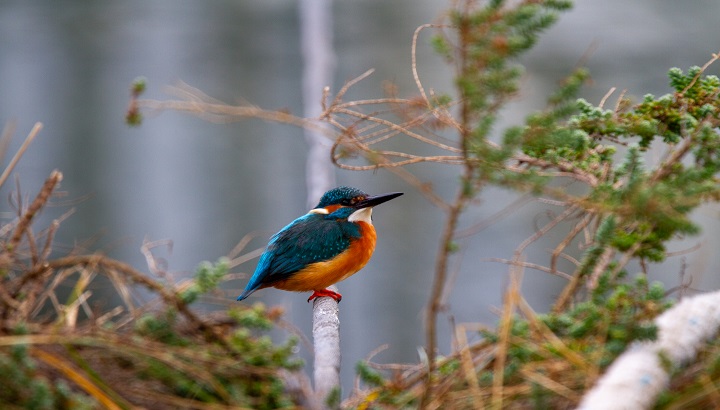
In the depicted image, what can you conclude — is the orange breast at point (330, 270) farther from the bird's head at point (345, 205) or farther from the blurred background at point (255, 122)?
the blurred background at point (255, 122)

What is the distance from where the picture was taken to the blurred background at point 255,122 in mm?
9398

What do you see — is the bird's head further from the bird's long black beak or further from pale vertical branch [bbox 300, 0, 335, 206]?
pale vertical branch [bbox 300, 0, 335, 206]

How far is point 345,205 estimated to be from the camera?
8.84ft

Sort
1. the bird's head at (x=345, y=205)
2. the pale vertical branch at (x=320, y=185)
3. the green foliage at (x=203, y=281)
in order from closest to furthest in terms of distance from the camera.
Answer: the green foliage at (x=203, y=281), the pale vertical branch at (x=320, y=185), the bird's head at (x=345, y=205)

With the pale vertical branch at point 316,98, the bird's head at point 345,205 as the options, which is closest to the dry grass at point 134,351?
the pale vertical branch at point 316,98

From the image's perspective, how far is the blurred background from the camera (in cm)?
940

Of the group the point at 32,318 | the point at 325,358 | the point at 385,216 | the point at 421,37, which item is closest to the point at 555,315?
the point at 325,358

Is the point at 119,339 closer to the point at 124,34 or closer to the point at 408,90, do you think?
the point at 408,90

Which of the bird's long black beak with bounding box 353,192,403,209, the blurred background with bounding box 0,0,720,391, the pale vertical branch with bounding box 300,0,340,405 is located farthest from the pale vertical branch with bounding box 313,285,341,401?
the blurred background with bounding box 0,0,720,391

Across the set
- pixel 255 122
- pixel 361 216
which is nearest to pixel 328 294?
pixel 361 216

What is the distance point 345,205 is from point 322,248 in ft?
0.55

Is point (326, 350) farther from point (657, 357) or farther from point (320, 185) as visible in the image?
point (320, 185)

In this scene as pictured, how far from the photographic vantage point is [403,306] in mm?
9531

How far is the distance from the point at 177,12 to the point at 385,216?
5100mm
